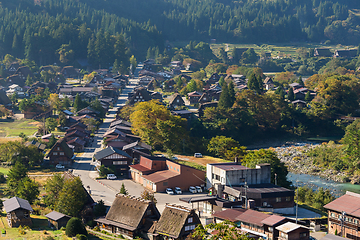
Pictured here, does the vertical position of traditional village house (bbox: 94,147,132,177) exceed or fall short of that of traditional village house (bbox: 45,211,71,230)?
it falls short

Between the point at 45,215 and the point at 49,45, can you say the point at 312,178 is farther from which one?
the point at 49,45

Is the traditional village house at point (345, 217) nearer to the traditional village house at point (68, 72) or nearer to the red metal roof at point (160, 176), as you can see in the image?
the red metal roof at point (160, 176)

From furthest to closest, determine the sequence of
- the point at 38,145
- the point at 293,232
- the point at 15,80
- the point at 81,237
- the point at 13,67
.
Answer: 1. the point at 13,67
2. the point at 15,80
3. the point at 38,145
4. the point at 81,237
5. the point at 293,232

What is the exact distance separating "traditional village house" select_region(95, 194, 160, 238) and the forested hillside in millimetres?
88461

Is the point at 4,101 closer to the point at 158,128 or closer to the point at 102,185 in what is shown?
the point at 158,128

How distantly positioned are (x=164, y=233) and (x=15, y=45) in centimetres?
10143

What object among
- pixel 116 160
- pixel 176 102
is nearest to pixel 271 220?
pixel 116 160

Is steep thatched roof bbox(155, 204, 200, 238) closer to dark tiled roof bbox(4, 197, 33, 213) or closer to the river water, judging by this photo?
dark tiled roof bbox(4, 197, 33, 213)

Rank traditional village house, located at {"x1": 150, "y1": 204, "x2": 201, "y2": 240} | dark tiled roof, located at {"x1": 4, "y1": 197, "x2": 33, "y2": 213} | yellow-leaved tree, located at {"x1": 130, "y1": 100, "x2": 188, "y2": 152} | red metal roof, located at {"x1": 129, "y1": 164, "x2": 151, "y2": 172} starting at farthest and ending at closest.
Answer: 1. yellow-leaved tree, located at {"x1": 130, "y1": 100, "x2": 188, "y2": 152}
2. red metal roof, located at {"x1": 129, "y1": 164, "x2": 151, "y2": 172}
3. dark tiled roof, located at {"x1": 4, "y1": 197, "x2": 33, "y2": 213}
4. traditional village house, located at {"x1": 150, "y1": 204, "x2": 201, "y2": 240}

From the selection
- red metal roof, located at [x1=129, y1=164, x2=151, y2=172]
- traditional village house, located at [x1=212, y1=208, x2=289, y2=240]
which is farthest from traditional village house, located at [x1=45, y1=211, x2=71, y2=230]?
red metal roof, located at [x1=129, y1=164, x2=151, y2=172]

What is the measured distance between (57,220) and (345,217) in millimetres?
18566

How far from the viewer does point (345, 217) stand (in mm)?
29594

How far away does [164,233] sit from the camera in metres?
27.3

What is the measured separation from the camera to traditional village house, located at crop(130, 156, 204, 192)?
3944 centimetres
